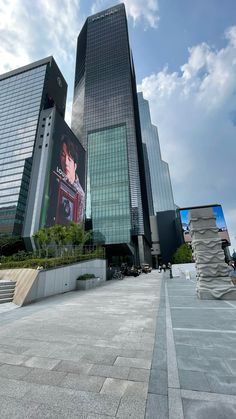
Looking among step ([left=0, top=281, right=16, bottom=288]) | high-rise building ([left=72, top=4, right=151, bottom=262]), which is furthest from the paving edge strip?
high-rise building ([left=72, top=4, right=151, bottom=262])

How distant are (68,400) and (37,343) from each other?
2.62 metres

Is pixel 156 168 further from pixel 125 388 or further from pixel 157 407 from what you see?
pixel 157 407

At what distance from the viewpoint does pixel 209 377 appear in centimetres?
296

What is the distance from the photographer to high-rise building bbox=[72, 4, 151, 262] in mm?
71750

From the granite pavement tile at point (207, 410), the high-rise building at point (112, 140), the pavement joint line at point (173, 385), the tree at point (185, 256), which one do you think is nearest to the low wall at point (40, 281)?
the pavement joint line at point (173, 385)

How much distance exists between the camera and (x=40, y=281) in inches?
483

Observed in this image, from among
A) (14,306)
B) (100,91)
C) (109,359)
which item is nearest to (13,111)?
(100,91)

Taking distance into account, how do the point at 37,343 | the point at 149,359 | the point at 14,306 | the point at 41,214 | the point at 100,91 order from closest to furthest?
the point at 149,359 < the point at 37,343 < the point at 14,306 < the point at 41,214 < the point at 100,91

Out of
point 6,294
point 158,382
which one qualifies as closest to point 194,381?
point 158,382

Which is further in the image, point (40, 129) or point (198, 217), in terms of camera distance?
point (40, 129)

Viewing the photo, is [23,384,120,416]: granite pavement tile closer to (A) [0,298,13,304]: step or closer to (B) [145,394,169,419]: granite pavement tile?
(B) [145,394,169,419]: granite pavement tile

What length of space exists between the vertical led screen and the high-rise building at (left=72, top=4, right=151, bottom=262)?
5.85 metres

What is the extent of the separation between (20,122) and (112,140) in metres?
39.0

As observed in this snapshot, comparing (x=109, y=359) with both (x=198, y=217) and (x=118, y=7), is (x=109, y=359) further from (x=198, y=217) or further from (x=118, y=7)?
(x=118, y=7)
